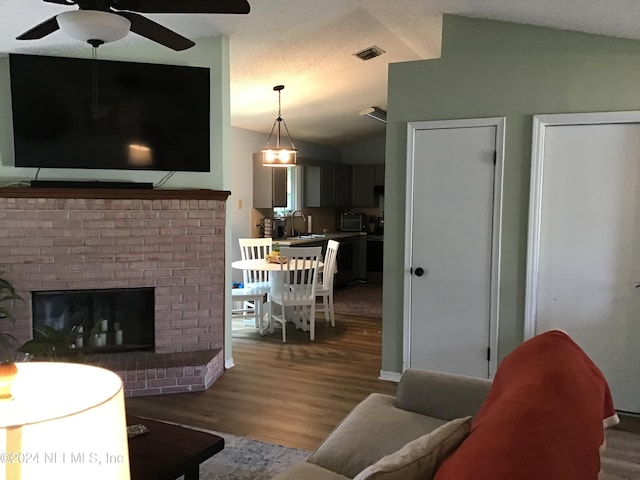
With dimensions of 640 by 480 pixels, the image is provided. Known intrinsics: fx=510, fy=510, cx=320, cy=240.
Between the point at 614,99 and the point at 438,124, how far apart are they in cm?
117

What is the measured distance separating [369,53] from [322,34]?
886mm

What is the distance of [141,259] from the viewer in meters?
4.09

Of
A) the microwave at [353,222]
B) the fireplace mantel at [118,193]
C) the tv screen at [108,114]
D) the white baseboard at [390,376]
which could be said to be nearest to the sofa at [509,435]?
the white baseboard at [390,376]

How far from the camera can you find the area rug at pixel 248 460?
2705 millimetres

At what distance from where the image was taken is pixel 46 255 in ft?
12.8

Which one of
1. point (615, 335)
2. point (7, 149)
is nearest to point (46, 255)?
point (7, 149)

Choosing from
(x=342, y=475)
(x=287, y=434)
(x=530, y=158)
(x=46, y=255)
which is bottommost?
(x=287, y=434)

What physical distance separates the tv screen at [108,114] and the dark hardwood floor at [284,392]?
1.79 m

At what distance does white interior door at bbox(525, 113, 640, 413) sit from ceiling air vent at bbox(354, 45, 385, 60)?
200 centimetres

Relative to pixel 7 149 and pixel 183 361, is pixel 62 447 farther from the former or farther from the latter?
pixel 7 149

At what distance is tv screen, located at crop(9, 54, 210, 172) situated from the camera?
383 centimetres

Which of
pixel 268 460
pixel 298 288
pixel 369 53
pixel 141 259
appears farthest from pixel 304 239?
pixel 268 460

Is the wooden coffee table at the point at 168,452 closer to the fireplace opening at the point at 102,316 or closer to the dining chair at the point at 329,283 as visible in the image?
the fireplace opening at the point at 102,316

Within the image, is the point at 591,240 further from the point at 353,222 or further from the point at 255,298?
the point at 353,222
